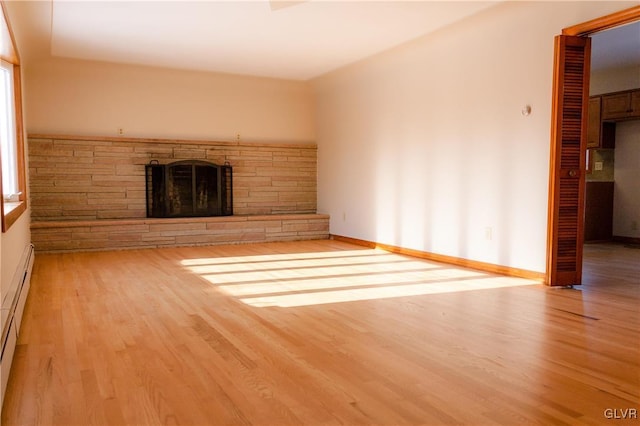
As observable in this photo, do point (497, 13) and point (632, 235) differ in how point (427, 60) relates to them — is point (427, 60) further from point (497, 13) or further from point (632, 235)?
point (632, 235)

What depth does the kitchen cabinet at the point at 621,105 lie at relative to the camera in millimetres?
6613

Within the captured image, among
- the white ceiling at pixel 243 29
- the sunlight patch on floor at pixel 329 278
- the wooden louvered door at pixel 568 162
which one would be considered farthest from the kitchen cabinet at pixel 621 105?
the sunlight patch on floor at pixel 329 278

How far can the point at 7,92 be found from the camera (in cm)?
480

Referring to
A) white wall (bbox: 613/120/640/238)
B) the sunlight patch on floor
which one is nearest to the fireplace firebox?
the sunlight patch on floor

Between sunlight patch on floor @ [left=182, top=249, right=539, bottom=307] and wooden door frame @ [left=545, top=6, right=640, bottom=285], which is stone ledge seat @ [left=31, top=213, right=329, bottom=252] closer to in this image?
sunlight patch on floor @ [left=182, top=249, right=539, bottom=307]

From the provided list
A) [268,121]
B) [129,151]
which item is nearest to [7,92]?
[129,151]

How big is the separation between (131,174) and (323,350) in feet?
16.7

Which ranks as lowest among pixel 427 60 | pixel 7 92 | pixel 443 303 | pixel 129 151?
pixel 443 303

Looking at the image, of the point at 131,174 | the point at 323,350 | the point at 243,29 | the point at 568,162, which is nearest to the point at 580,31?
the point at 568,162

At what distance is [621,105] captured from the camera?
676 centimetres

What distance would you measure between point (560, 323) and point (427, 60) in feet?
11.2

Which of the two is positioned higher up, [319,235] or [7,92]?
[7,92]

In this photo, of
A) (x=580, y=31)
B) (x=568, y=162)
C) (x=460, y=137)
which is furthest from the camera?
(x=460, y=137)

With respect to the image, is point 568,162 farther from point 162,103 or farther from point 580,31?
point 162,103
